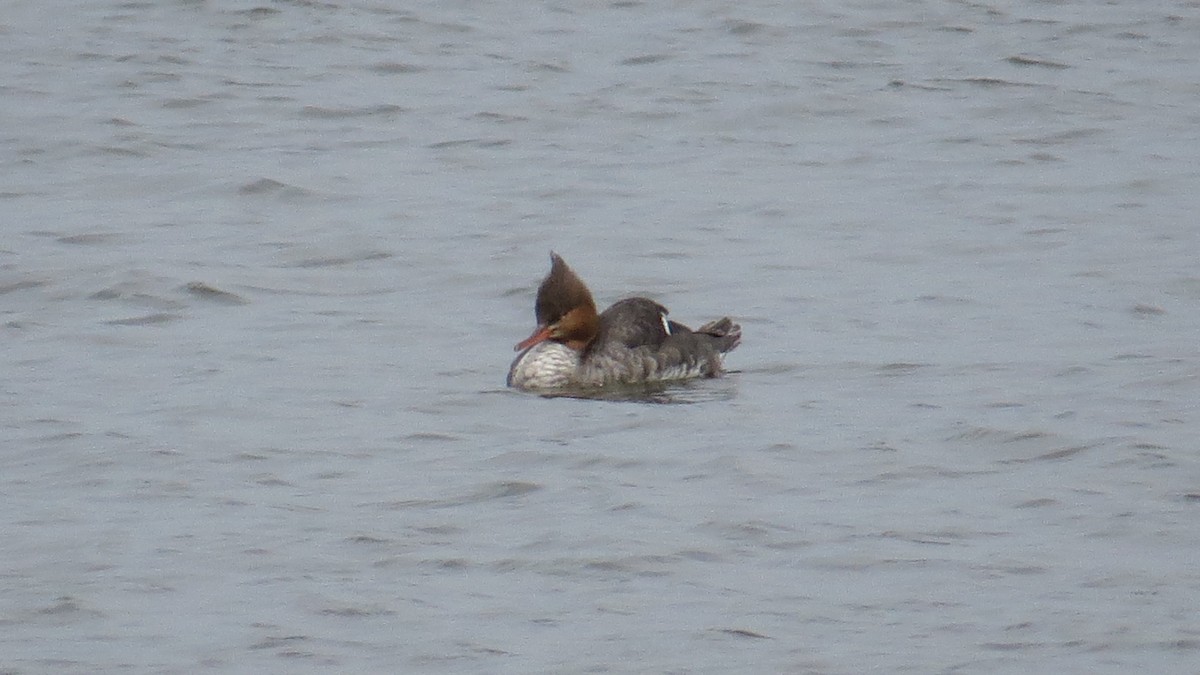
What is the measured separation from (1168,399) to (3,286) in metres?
6.89

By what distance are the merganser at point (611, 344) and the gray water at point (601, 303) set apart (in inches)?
14.0

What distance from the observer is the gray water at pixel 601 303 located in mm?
7418

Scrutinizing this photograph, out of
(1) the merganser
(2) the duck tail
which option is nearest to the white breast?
(1) the merganser

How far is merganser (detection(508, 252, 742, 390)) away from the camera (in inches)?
450

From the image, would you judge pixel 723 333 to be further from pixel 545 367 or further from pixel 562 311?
pixel 545 367

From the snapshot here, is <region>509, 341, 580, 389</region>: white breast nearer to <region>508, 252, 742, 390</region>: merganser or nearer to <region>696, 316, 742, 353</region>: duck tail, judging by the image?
<region>508, 252, 742, 390</region>: merganser

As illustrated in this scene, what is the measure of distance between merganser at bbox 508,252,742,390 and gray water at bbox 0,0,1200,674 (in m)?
0.35

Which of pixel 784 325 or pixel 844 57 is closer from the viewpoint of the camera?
pixel 784 325

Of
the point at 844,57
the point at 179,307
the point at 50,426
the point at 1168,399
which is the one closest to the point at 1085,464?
the point at 1168,399

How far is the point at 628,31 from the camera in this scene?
21969 mm

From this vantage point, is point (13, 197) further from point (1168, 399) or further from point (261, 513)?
point (1168, 399)

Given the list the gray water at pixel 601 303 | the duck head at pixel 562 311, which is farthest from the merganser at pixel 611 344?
the gray water at pixel 601 303

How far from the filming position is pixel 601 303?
13.3 metres

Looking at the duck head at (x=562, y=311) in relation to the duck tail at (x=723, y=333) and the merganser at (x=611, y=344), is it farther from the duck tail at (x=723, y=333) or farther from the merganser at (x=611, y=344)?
the duck tail at (x=723, y=333)
